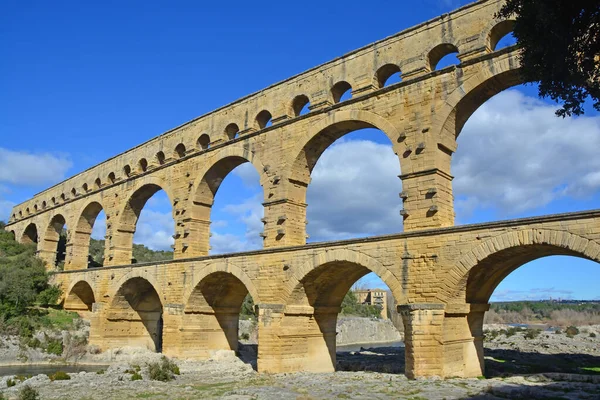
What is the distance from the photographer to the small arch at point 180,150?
22.7m

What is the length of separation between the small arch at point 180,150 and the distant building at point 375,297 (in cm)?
4391

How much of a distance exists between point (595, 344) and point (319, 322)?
59.9 feet

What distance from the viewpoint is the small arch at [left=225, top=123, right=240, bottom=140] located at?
20594 mm

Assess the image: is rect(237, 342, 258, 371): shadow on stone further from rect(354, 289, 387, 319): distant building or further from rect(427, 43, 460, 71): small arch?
rect(354, 289, 387, 319): distant building

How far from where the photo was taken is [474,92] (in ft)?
45.1

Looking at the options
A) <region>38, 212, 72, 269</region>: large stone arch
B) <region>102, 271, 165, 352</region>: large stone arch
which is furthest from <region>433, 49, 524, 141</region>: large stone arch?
<region>38, 212, 72, 269</region>: large stone arch

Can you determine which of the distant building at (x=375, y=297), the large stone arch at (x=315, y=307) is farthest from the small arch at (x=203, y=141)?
the distant building at (x=375, y=297)

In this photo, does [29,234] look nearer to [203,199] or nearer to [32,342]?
[32,342]

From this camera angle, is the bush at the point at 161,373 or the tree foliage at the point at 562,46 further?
the bush at the point at 161,373

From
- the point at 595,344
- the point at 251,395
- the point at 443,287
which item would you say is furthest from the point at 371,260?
the point at 595,344

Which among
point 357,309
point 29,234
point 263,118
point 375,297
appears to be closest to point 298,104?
point 263,118

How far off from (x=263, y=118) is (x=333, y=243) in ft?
22.0

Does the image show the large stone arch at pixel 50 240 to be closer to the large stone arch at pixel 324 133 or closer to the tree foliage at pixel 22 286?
the tree foliage at pixel 22 286

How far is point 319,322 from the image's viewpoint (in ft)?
54.7
